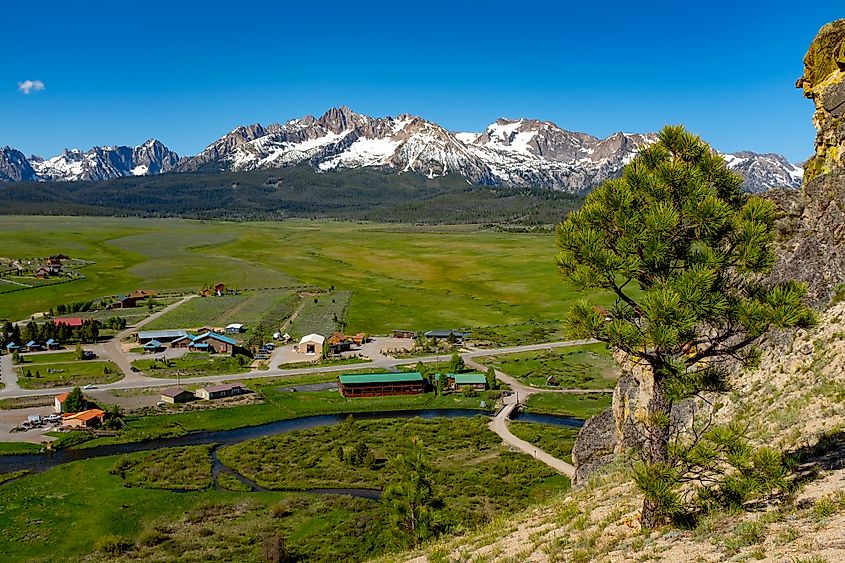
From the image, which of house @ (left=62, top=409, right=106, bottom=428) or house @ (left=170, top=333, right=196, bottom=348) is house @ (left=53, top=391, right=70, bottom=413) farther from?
house @ (left=170, top=333, right=196, bottom=348)

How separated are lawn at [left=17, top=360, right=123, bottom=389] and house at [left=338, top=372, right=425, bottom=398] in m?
35.8

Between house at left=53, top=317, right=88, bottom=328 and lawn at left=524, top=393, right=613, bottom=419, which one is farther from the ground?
house at left=53, top=317, right=88, bottom=328

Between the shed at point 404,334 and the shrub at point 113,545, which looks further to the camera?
the shed at point 404,334

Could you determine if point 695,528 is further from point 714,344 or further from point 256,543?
point 256,543

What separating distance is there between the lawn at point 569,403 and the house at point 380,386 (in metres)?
16.7

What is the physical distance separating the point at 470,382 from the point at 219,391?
3626 cm

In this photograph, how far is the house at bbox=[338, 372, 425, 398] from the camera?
83.2m

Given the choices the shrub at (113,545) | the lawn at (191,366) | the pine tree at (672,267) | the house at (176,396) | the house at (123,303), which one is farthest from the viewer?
the house at (123,303)

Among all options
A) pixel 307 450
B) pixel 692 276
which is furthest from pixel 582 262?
pixel 307 450

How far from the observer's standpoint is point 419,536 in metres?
35.1

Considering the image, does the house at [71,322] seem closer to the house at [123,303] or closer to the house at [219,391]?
the house at [123,303]

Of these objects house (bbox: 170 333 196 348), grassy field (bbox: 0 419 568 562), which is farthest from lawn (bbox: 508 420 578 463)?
house (bbox: 170 333 196 348)

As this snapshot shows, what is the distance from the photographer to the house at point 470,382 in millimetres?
85312

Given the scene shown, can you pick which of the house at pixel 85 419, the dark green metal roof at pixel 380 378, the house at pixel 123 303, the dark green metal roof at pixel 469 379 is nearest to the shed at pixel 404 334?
the dark green metal roof at pixel 380 378
